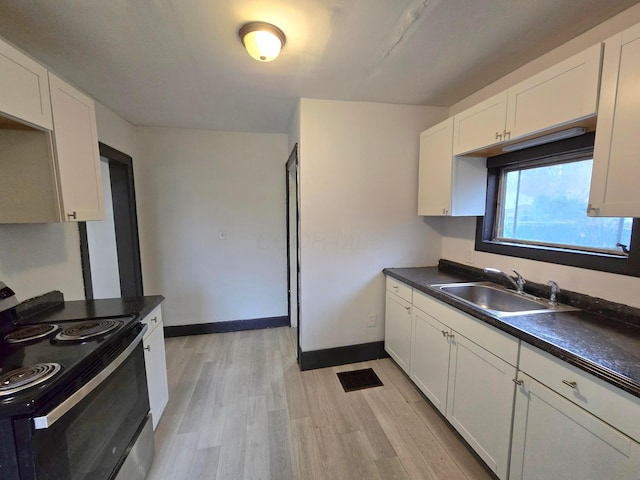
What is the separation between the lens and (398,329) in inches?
94.4

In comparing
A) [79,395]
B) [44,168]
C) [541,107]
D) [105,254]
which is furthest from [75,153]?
[541,107]

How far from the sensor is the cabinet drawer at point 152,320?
5.49 feet

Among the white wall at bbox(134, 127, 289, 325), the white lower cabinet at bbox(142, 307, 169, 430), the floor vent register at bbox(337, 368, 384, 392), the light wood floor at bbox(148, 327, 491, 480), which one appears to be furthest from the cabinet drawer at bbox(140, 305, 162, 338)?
the floor vent register at bbox(337, 368, 384, 392)

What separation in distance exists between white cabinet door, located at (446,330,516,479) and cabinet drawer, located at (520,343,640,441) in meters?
0.14

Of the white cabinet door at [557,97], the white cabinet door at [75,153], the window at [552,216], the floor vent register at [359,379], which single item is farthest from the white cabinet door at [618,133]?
the white cabinet door at [75,153]

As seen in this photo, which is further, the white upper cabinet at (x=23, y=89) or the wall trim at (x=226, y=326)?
the wall trim at (x=226, y=326)

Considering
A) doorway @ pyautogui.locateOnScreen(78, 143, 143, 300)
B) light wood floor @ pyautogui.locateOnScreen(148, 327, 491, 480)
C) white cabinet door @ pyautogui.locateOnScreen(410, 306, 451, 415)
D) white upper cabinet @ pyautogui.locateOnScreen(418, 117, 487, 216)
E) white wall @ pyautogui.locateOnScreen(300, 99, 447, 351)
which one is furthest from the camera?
doorway @ pyautogui.locateOnScreen(78, 143, 143, 300)

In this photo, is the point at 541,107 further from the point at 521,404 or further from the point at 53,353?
the point at 53,353

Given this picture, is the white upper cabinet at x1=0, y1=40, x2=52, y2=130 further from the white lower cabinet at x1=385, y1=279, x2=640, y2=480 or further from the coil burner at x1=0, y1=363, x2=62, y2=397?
the white lower cabinet at x1=385, y1=279, x2=640, y2=480

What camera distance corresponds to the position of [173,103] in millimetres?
2371

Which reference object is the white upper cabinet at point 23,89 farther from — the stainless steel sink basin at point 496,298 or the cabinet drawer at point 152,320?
the stainless steel sink basin at point 496,298

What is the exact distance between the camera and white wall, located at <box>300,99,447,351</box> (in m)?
2.39

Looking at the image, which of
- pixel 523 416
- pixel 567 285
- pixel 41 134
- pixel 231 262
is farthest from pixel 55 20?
pixel 567 285

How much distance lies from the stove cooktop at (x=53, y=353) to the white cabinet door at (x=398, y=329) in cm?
194
